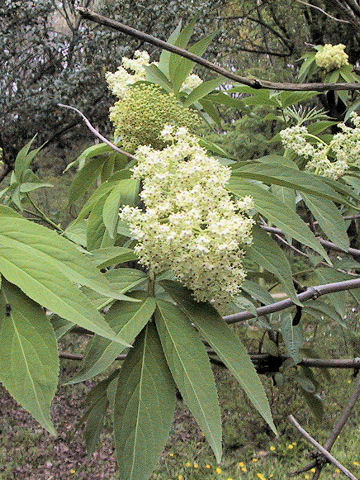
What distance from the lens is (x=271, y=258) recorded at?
A: 73 centimetres

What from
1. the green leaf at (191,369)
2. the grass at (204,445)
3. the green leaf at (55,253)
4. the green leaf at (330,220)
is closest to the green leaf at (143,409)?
the green leaf at (191,369)

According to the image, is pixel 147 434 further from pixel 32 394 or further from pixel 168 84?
pixel 168 84

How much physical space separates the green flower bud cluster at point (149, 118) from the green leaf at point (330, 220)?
26 centimetres

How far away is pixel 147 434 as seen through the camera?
0.53m

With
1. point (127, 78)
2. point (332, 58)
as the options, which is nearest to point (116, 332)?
point (127, 78)

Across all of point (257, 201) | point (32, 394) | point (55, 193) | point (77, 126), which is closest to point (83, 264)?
point (32, 394)

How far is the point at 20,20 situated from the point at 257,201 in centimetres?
692

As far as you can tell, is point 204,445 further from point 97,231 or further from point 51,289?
point 51,289

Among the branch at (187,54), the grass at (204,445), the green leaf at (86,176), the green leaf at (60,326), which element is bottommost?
the grass at (204,445)

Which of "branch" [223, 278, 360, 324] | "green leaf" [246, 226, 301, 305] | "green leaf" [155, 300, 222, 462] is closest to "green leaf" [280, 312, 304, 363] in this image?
"branch" [223, 278, 360, 324]

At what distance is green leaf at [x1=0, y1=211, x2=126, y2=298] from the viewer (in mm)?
504

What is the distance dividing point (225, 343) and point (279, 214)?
0.21 metres

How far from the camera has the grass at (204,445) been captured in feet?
15.6

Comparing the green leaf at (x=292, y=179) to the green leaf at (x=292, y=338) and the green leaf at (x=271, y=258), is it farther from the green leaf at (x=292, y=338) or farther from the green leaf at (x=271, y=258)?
the green leaf at (x=292, y=338)
